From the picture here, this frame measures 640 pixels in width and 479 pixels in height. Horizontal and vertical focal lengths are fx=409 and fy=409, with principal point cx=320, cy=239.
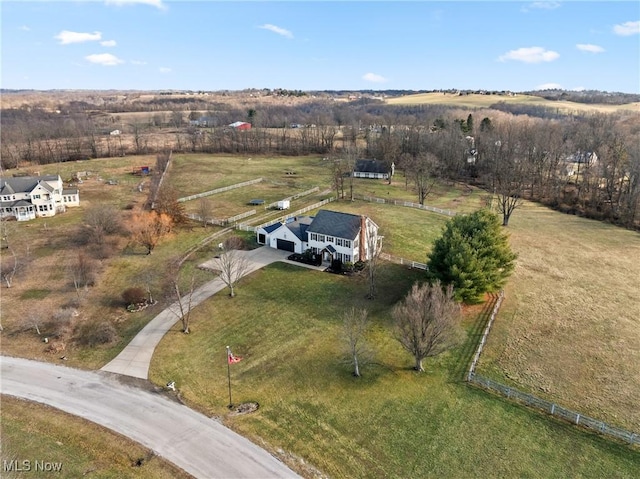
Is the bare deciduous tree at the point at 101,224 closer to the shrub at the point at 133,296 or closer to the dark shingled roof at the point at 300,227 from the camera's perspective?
the shrub at the point at 133,296

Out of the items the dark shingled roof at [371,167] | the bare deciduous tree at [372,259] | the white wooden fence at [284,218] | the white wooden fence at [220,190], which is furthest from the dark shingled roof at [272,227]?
the dark shingled roof at [371,167]

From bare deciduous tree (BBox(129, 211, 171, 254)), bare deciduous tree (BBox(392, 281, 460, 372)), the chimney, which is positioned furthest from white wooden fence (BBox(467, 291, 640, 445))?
bare deciduous tree (BBox(129, 211, 171, 254))

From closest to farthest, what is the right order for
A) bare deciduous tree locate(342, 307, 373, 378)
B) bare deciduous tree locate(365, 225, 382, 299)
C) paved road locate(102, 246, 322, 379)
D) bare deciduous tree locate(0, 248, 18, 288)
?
bare deciduous tree locate(342, 307, 373, 378) → paved road locate(102, 246, 322, 379) → bare deciduous tree locate(365, 225, 382, 299) → bare deciduous tree locate(0, 248, 18, 288)

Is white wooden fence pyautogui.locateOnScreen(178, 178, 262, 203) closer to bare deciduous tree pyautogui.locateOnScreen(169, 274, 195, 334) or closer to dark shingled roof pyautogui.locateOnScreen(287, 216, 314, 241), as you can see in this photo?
dark shingled roof pyautogui.locateOnScreen(287, 216, 314, 241)

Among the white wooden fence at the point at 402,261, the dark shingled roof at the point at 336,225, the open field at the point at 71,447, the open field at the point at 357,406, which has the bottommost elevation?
the open field at the point at 71,447

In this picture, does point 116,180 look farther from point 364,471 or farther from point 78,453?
point 364,471

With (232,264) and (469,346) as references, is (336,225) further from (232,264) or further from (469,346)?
(469,346)

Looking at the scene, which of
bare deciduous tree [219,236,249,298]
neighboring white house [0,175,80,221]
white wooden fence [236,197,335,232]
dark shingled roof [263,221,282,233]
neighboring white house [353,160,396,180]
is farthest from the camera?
neighboring white house [353,160,396,180]

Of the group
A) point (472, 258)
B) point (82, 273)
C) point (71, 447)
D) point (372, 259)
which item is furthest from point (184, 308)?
point (472, 258)
